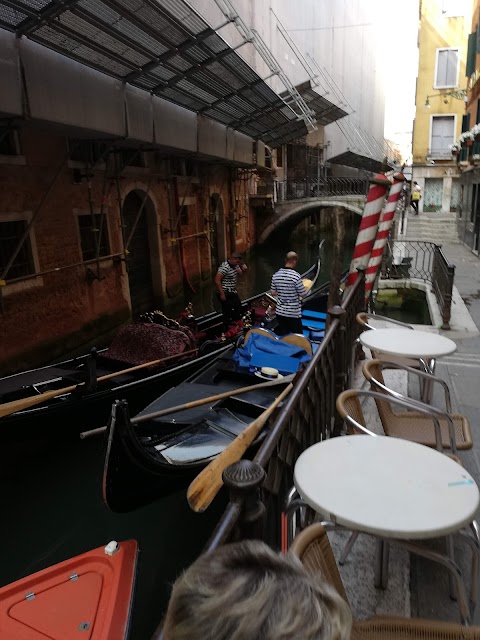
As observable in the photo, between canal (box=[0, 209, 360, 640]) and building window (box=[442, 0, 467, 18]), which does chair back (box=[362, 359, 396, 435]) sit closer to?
canal (box=[0, 209, 360, 640])

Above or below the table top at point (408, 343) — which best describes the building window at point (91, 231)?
above

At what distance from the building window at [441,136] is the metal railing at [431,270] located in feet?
31.4

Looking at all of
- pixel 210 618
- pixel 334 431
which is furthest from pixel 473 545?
pixel 334 431

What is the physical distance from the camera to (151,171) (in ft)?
28.6

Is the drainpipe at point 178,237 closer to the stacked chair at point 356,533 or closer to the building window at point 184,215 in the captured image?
the building window at point 184,215

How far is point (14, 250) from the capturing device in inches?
213

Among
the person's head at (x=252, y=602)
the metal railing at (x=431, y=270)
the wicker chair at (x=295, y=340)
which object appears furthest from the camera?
the metal railing at (x=431, y=270)

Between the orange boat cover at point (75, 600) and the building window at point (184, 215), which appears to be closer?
the orange boat cover at point (75, 600)

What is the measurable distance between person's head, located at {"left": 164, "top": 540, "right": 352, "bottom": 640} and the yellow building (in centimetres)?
1849

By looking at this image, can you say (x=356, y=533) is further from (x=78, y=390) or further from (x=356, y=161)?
(x=356, y=161)

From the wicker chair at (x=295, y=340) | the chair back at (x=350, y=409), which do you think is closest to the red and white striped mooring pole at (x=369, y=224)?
the wicker chair at (x=295, y=340)

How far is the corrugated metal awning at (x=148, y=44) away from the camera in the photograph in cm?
395

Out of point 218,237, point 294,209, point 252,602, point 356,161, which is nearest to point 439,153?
point 294,209

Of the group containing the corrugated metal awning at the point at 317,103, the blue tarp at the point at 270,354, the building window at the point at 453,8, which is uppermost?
the building window at the point at 453,8
